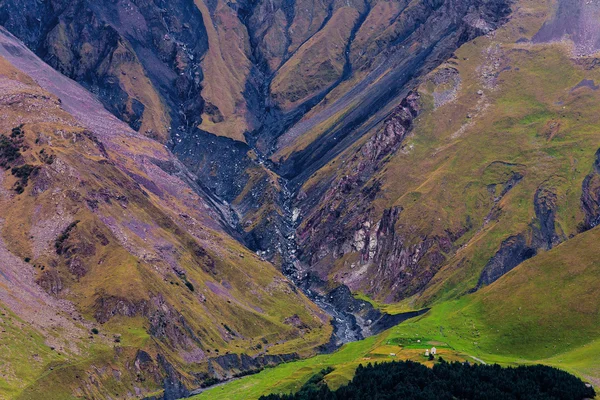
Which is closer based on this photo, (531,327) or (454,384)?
(454,384)

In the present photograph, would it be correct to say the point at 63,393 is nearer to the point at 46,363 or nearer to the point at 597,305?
the point at 46,363

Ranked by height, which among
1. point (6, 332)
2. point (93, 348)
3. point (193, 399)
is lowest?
point (193, 399)

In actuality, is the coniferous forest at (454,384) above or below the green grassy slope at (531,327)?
above

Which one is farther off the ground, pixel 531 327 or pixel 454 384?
pixel 454 384

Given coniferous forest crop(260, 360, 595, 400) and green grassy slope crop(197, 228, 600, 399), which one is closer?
coniferous forest crop(260, 360, 595, 400)

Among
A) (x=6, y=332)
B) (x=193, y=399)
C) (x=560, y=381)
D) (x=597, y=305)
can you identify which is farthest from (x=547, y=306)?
(x=6, y=332)

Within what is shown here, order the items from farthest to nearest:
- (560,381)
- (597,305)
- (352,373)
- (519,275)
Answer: (519,275) → (597,305) → (352,373) → (560,381)

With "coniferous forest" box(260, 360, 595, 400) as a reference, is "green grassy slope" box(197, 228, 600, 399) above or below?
below

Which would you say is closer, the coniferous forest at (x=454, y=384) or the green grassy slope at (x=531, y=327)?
the coniferous forest at (x=454, y=384)
